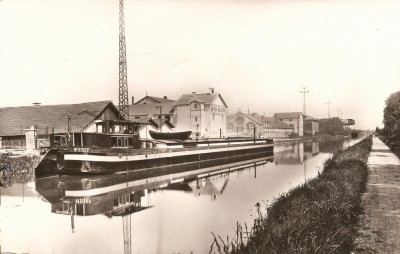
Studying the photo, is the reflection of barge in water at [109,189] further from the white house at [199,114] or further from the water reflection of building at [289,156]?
the white house at [199,114]

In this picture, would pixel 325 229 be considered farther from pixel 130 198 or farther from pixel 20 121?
pixel 20 121

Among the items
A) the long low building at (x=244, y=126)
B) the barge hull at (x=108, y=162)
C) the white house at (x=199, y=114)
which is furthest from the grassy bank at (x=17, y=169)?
the long low building at (x=244, y=126)

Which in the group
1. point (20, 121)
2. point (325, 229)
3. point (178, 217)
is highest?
point (20, 121)

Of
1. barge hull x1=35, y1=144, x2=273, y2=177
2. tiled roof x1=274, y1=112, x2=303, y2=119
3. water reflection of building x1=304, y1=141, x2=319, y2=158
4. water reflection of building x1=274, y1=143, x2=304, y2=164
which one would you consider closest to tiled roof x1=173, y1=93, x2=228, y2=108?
water reflection of building x1=274, y1=143, x2=304, y2=164

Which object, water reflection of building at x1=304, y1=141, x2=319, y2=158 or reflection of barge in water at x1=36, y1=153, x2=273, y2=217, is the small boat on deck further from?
water reflection of building at x1=304, y1=141, x2=319, y2=158

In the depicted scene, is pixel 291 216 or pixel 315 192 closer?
pixel 291 216

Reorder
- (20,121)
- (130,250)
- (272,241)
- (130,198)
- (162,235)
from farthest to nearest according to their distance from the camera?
(20,121) < (130,198) < (162,235) < (130,250) < (272,241)

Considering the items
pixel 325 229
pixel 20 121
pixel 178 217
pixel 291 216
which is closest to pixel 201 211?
pixel 178 217

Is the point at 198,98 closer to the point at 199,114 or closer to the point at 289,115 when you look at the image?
the point at 199,114

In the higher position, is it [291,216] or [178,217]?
[291,216]
